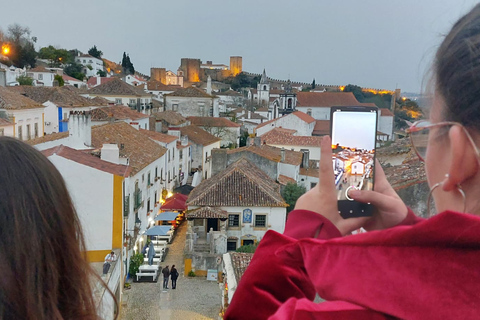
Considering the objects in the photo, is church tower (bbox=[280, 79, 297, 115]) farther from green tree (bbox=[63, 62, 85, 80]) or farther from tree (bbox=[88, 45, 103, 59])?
tree (bbox=[88, 45, 103, 59])

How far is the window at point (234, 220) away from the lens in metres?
14.1

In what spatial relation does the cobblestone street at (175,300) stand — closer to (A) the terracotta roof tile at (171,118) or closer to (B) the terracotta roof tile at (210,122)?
(A) the terracotta roof tile at (171,118)

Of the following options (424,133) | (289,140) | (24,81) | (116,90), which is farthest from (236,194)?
(24,81)

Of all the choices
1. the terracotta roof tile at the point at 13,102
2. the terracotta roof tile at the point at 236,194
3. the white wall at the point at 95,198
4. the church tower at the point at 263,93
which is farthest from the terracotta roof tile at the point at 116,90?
the church tower at the point at 263,93

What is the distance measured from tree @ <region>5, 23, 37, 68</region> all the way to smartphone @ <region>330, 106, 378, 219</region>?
51697 mm

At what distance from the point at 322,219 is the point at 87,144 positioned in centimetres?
1261

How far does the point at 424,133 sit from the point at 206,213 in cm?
1270

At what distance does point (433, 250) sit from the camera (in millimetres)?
758

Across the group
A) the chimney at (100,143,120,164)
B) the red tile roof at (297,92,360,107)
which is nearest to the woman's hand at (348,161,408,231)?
the chimney at (100,143,120,164)

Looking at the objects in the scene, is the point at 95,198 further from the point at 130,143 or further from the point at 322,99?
the point at 322,99

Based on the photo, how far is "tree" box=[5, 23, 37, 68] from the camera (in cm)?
4659

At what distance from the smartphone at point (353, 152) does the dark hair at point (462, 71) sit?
0.44 meters

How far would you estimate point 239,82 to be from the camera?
3233 inches

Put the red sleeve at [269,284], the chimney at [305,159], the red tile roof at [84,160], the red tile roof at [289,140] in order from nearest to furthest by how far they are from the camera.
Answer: the red sleeve at [269,284] < the red tile roof at [84,160] < the chimney at [305,159] < the red tile roof at [289,140]
